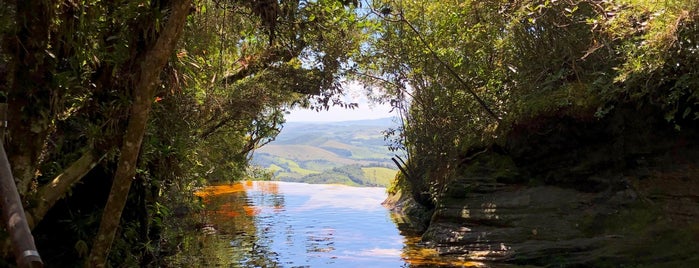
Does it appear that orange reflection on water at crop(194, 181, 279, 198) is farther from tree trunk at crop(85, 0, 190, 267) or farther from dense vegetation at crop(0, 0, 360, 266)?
tree trunk at crop(85, 0, 190, 267)

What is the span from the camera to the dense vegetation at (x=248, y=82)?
4086 mm

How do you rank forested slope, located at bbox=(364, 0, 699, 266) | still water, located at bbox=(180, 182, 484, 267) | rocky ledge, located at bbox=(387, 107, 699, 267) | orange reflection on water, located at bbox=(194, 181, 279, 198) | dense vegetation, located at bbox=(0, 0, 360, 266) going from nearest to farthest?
dense vegetation, located at bbox=(0, 0, 360, 266) → forested slope, located at bbox=(364, 0, 699, 266) → rocky ledge, located at bbox=(387, 107, 699, 267) → still water, located at bbox=(180, 182, 484, 267) → orange reflection on water, located at bbox=(194, 181, 279, 198)

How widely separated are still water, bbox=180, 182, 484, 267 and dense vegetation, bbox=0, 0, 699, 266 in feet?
5.31

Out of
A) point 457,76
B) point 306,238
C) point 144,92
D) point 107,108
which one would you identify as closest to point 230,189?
point 306,238

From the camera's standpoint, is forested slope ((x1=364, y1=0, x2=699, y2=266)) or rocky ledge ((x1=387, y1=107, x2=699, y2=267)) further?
rocky ledge ((x1=387, y1=107, x2=699, y2=267))

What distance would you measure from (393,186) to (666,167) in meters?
13.0

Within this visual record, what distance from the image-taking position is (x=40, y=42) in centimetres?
408

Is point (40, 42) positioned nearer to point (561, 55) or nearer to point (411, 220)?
point (561, 55)

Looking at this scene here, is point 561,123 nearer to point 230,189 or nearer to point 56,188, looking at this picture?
point 56,188

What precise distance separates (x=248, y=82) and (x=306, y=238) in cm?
481

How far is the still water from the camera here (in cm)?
968

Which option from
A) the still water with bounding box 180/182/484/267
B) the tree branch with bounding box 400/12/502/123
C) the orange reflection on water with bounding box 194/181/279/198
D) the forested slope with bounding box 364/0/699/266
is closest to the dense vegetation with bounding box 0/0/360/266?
the still water with bounding box 180/182/484/267

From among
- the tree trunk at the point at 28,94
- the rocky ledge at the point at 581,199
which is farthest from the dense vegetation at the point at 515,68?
the tree trunk at the point at 28,94

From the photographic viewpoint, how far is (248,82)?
1420 cm
